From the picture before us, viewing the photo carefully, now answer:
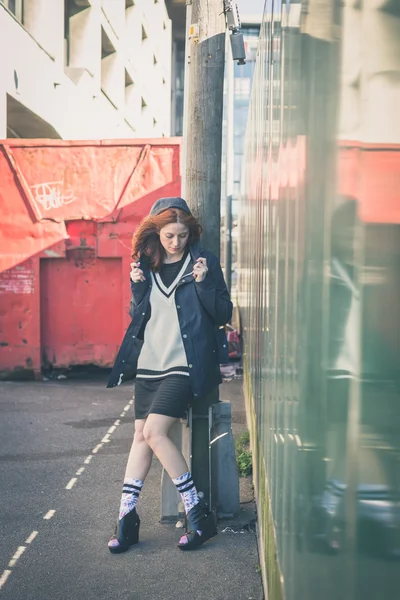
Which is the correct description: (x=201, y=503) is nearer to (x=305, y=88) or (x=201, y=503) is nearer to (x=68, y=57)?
(x=305, y=88)

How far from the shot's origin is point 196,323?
3.85 metres

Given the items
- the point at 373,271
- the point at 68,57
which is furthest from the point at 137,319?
the point at 68,57

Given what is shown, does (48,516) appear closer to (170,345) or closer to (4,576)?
(4,576)

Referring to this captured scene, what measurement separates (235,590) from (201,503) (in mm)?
666

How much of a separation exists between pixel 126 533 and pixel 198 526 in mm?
387

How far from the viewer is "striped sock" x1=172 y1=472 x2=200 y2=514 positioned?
12.5 feet

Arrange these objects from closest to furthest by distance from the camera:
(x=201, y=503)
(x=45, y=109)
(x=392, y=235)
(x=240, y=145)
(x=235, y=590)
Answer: (x=392, y=235), (x=235, y=590), (x=201, y=503), (x=45, y=109), (x=240, y=145)

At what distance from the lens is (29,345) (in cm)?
916

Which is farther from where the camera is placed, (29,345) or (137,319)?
(29,345)

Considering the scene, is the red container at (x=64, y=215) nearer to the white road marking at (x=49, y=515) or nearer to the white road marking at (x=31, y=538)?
the white road marking at (x=49, y=515)

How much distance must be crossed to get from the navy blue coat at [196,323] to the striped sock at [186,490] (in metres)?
0.47

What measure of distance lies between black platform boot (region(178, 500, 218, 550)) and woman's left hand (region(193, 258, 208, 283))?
1.24 m

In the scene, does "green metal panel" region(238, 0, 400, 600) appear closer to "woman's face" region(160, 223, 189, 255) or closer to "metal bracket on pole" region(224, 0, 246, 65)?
"woman's face" region(160, 223, 189, 255)

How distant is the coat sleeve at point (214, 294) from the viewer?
12.7 ft
